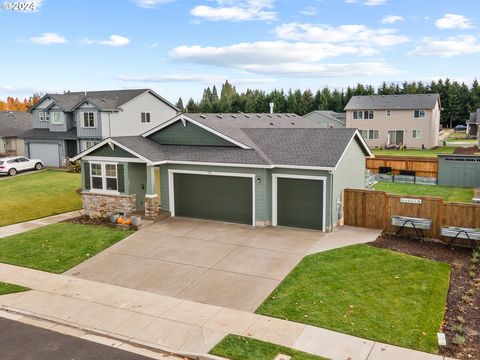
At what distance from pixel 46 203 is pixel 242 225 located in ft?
41.5

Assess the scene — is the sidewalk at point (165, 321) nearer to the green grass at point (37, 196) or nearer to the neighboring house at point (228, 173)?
the neighboring house at point (228, 173)

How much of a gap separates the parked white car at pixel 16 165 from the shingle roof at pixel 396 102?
39049 mm

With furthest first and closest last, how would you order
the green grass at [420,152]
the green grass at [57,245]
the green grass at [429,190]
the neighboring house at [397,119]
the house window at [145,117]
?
the neighboring house at [397,119], the green grass at [420,152], the house window at [145,117], the green grass at [429,190], the green grass at [57,245]

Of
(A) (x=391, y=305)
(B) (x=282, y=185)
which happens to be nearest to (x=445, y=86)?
(B) (x=282, y=185)

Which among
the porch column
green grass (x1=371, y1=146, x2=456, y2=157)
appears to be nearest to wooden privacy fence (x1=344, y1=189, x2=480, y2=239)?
the porch column

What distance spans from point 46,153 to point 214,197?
2845 cm

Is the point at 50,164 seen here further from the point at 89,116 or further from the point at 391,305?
the point at 391,305

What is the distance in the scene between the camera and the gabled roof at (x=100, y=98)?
133 ft

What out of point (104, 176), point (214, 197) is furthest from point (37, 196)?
point (214, 197)

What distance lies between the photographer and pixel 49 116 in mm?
43969

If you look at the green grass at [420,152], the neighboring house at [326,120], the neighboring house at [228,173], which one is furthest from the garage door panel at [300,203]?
the neighboring house at [326,120]

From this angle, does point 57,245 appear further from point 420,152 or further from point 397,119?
point 397,119

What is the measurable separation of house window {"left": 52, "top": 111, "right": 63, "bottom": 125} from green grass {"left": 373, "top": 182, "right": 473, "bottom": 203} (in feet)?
96.9

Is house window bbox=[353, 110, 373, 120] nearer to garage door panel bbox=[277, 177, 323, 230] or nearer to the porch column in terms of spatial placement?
garage door panel bbox=[277, 177, 323, 230]
